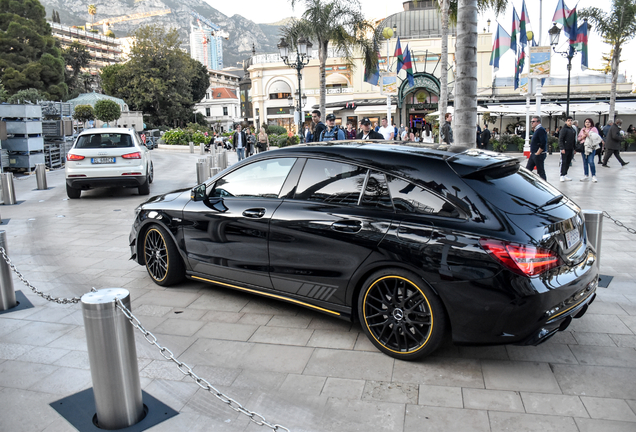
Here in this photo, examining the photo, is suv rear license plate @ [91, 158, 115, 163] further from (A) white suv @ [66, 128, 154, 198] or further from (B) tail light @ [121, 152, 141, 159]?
(B) tail light @ [121, 152, 141, 159]

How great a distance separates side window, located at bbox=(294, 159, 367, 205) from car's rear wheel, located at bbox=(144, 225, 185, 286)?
175 centimetres

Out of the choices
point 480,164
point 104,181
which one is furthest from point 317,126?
point 480,164

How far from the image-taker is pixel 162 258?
5.50m

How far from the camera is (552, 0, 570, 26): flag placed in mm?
25195

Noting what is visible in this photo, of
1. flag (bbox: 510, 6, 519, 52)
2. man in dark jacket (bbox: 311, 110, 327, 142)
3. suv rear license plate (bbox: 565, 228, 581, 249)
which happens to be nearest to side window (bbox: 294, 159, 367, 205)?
suv rear license plate (bbox: 565, 228, 581, 249)

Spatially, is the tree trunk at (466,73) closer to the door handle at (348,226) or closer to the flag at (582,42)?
the door handle at (348,226)

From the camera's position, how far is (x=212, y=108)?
11256 cm

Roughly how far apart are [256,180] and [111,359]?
7.51 ft

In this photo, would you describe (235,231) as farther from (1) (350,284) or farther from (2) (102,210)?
(2) (102,210)

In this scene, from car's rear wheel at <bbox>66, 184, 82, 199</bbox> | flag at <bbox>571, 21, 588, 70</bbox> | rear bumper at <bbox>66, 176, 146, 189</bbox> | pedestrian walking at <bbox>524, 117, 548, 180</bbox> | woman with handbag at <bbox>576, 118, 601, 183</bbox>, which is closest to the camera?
rear bumper at <bbox>66, 176, 146, 189</bbox>

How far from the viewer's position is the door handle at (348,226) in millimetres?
3855

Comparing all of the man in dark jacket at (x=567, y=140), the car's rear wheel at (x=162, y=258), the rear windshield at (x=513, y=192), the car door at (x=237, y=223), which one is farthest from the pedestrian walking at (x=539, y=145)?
the car's rear wheel at (x=162, y=258)

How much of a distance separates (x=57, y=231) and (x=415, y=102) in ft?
149

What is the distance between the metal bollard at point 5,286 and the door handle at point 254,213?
2.42m
